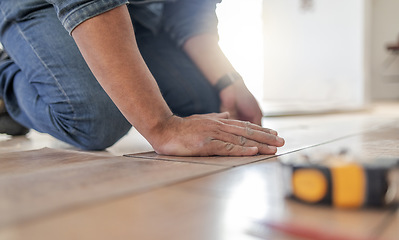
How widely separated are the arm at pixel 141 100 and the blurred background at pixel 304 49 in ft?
12.7

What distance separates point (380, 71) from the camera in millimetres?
7309

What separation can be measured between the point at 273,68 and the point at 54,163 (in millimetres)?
5514

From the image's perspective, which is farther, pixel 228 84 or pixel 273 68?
pixel 273 68

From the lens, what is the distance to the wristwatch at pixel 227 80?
1.29 meters

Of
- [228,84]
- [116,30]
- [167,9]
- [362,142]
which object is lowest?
[362,142]

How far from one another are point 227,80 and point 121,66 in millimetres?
572

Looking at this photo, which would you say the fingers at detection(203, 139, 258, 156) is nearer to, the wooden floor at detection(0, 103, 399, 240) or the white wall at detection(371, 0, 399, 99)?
the wooden floor at detection(0, 103, 399, 240)

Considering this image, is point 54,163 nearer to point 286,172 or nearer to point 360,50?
point 286,172

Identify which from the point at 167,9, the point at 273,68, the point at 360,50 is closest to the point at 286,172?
the point at 167,9

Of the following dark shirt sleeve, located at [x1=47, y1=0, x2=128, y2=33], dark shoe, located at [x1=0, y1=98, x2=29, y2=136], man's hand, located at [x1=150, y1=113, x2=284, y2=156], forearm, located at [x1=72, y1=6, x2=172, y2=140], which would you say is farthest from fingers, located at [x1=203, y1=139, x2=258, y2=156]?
dark shoe, located at [x1=0, y1=98, x2=29, y2=136]

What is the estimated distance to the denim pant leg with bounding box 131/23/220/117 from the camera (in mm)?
1319

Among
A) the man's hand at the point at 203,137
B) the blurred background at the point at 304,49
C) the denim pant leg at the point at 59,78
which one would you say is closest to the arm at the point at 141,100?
the man's hand at the point at 203,137

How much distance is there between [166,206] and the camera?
19.6 inches

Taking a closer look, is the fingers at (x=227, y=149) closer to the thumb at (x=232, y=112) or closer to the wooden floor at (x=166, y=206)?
the wooden floor at (x=166, y=206)
